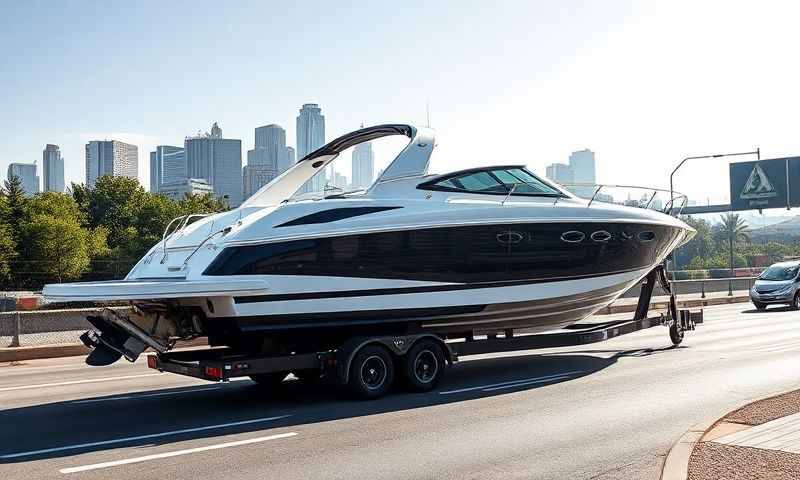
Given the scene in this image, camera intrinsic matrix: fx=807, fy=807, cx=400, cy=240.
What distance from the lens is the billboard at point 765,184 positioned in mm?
54844

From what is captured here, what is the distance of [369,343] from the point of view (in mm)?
10914

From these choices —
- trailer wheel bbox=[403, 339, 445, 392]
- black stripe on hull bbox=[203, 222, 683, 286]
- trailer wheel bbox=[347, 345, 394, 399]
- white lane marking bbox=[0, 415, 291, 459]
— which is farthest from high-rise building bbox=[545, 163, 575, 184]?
white lane marking bbox=[0, 415, 291, 459]

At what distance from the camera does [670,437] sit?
8398 millimetres

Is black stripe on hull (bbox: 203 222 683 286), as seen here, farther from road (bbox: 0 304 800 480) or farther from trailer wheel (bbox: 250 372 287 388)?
trailer wheel (bbox: 250 372 287 388)

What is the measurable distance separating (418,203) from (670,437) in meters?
5.22

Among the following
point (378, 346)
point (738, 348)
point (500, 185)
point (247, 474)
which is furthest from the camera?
point (738, 348)

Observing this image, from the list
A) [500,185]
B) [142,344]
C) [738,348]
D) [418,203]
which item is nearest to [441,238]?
[418,203]

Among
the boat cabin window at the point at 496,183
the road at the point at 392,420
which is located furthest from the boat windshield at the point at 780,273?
the boat cabin window at the point at 496,183

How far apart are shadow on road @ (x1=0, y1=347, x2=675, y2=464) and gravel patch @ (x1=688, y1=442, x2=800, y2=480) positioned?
3.97 metres

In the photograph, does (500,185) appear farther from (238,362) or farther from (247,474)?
(247,474)

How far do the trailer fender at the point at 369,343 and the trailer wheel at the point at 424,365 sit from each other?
9cm

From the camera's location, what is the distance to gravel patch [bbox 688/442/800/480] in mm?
6332

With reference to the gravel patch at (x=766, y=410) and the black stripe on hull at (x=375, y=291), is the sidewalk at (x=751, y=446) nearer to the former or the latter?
the gravel patch at (x=766, y=410)

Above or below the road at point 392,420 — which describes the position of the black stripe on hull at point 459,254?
above
